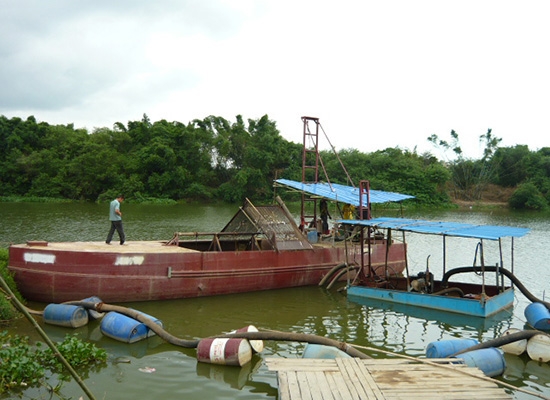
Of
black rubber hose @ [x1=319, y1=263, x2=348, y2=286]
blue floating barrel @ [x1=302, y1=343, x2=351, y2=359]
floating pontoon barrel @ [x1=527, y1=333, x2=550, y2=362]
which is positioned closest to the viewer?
blue floating barrel @ [x1=302, y1=343, x2=351, y2=359]

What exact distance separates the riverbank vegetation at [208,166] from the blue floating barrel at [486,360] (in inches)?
1966

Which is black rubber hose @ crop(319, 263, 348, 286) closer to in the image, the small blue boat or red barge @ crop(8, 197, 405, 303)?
red barge @ crop(8, 197, 405, 303)

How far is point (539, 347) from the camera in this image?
31.7 ft

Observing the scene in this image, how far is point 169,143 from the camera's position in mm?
60250

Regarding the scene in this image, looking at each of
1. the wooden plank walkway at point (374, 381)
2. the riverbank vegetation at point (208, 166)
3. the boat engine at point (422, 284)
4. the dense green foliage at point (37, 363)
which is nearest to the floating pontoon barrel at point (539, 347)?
the wooden plank walkway at point (374, 381)

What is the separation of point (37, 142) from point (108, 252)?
58308mm

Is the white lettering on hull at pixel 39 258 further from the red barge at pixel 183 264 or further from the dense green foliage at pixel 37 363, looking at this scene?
the dense green foliage at pixel 37 363

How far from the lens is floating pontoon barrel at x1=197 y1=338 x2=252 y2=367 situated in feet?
29.2

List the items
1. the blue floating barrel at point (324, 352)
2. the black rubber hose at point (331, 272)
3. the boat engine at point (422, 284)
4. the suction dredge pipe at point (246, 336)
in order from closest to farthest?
the blue floating barrel at point (324, 352)
the suction dredge pipe at point (246, 336)
the boat engine at point (422, 284)
the black rubber hose at point (331, 272)

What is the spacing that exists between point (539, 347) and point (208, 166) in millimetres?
56613

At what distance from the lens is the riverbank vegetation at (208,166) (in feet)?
187

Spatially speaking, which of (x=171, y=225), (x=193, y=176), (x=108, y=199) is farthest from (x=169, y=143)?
(x=171, y=225)

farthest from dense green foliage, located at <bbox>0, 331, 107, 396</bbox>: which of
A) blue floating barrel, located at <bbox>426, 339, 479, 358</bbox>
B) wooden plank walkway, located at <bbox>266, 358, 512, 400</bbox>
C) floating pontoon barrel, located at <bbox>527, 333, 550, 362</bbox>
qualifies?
floating pontoon barrel, located at <bbox>527, 333, 550, 362</bbox>

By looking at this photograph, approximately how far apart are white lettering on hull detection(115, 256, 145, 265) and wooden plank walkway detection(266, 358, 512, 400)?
20.1 ft
